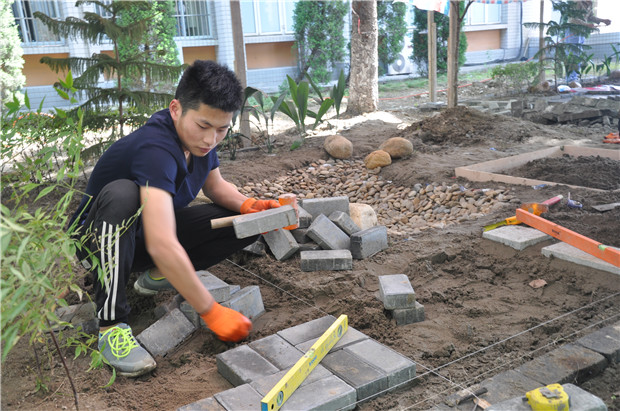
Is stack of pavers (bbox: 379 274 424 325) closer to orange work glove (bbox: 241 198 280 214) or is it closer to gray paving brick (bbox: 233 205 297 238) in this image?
gray paving brick (bbox: 233 205 297 238)

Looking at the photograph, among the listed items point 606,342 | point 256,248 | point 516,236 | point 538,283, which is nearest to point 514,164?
point 516,236

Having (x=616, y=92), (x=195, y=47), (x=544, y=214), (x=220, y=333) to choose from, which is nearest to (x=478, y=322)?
(x=220, y=333)

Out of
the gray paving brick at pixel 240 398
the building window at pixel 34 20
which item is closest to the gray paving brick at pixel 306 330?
the gray paving brick at pixel 240 398

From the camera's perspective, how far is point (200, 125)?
2332mm

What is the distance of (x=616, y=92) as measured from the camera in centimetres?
1026

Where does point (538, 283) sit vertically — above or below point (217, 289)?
below

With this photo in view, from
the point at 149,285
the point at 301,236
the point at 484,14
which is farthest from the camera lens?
the point at 484,14

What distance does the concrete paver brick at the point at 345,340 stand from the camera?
2250mm

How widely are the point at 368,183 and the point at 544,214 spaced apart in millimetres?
2136

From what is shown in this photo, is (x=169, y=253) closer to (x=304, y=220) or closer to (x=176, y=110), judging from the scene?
(x=176, y=110)

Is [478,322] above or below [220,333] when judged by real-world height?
below

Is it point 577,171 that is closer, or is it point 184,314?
point 184,314

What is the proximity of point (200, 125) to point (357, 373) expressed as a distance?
4.06ft

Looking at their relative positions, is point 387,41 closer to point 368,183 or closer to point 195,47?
point 195,47
